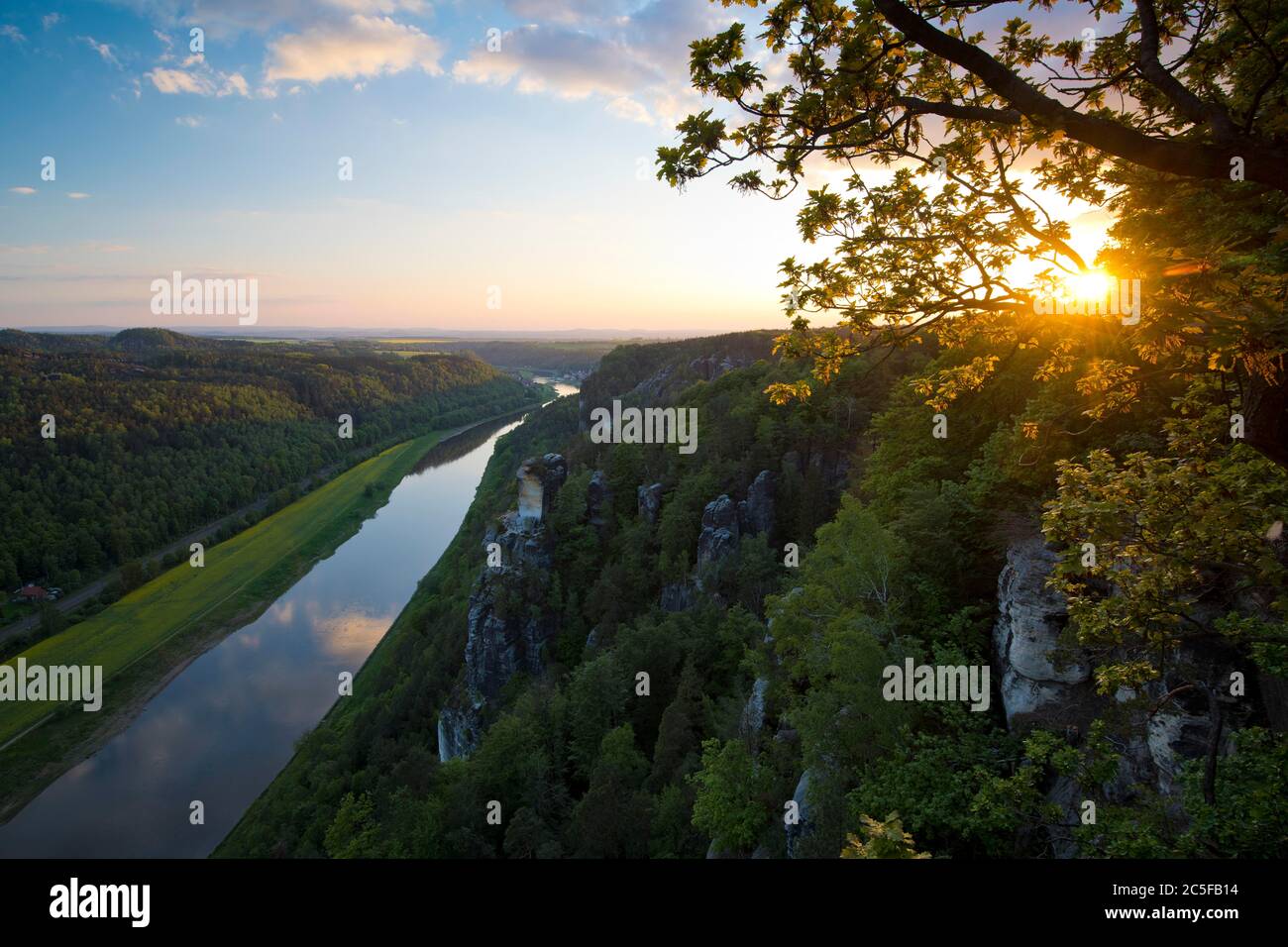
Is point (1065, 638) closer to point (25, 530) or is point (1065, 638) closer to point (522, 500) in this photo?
point (522, 500)

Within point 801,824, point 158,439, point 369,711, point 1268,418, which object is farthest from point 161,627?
point 1268,418

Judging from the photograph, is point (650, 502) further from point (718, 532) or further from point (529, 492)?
point (529, 492)

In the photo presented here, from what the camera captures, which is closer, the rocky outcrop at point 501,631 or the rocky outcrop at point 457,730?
the rocky outcrop at point 457,730

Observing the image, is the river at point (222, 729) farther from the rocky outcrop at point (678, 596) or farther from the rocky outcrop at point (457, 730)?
the rocky outcrop at point (678, 596)

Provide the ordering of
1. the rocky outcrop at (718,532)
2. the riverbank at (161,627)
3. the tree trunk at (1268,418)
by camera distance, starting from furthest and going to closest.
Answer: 1. the riverbank at (161,627)
2. the rocky outcrop at (718,532)
3. the tree trunk at (1268,418)

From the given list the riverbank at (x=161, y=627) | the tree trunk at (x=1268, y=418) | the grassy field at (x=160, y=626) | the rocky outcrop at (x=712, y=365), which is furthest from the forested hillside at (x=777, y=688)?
the rocky outcrop at (x=712, y=365)

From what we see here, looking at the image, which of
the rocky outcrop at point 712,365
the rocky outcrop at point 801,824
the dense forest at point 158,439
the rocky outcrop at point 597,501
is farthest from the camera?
the rocky outcrop at point 712,365

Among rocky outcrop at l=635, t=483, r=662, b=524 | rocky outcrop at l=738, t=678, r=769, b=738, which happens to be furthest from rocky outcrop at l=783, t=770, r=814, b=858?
rocky outcrop at l=635, t=483, r=662, b=524
